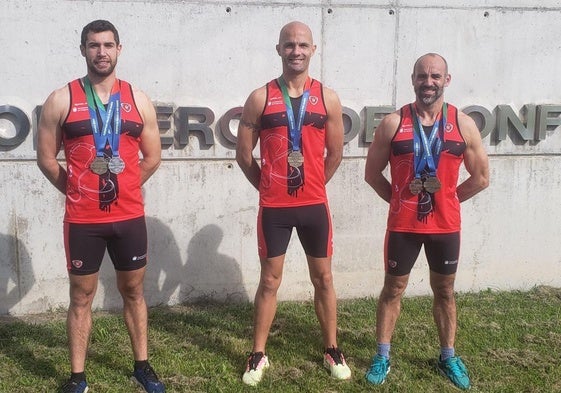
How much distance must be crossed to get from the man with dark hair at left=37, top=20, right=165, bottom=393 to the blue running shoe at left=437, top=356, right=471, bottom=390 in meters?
2.15

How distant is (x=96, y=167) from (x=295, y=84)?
53.5 inches

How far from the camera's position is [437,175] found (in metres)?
3.67

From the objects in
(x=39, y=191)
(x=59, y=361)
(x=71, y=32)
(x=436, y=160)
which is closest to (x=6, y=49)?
(x=71, y=32)

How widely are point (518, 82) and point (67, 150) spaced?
4.12m

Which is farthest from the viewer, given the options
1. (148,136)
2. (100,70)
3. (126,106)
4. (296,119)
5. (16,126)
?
(16,126)

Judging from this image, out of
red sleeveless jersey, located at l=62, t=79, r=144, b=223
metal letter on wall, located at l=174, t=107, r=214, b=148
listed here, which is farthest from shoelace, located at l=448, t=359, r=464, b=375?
metal letter on wall, located at l=174, t=107, r=214, b=148

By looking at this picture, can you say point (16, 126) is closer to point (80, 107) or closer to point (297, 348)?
point (80, 107)

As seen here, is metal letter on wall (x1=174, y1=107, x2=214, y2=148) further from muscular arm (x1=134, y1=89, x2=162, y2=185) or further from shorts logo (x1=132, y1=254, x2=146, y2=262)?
shorts logo (x1=132, y1=254, x2=146, y2=262)

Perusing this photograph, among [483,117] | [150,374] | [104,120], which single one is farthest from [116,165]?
[483,117]

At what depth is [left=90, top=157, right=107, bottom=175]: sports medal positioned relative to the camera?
11.2ft

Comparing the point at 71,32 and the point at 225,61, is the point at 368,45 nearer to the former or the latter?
the point at 225,61

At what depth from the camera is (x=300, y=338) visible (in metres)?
4.65

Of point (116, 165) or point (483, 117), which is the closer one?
point (116, 165)

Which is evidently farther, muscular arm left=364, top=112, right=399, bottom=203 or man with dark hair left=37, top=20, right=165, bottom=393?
muscular arm left=364, top=112, right=399, bottom=203
